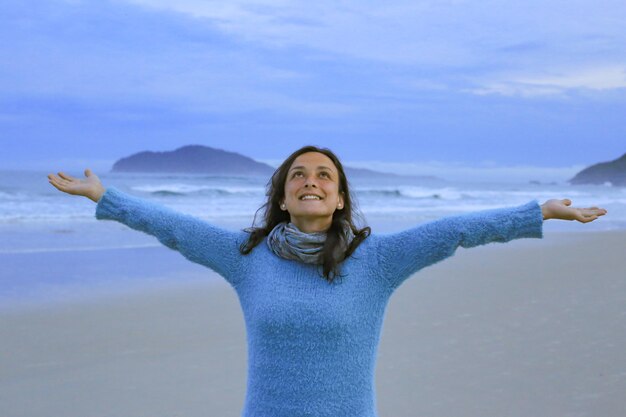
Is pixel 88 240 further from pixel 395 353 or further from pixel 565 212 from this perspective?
pixel 565 212

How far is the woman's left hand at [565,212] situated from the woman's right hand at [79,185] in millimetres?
1376

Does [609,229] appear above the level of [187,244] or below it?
below

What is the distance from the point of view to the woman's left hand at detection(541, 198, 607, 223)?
218 cm

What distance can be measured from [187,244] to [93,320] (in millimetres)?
4065

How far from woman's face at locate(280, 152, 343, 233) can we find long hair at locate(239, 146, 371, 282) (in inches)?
1.3

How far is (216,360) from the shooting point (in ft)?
16.6

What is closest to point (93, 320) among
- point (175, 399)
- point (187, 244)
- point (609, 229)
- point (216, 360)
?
point (216, 360)

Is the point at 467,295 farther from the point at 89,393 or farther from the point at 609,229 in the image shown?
the point at 609,229

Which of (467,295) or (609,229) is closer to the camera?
(467,295)

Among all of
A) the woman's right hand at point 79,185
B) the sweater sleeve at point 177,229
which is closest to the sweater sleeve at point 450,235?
the sweater sleeve at point 177,229

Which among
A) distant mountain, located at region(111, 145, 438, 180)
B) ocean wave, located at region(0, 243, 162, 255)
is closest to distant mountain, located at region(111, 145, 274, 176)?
distant mountain, located at region(111, 145, 438, 180)

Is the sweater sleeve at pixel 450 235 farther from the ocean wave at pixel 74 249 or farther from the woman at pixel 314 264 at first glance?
the ocean wave at pixel 74 249

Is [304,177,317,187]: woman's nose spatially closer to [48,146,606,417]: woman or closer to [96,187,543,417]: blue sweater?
[48,146,606,417]: woman

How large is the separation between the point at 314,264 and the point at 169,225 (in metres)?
Result: 0.48
